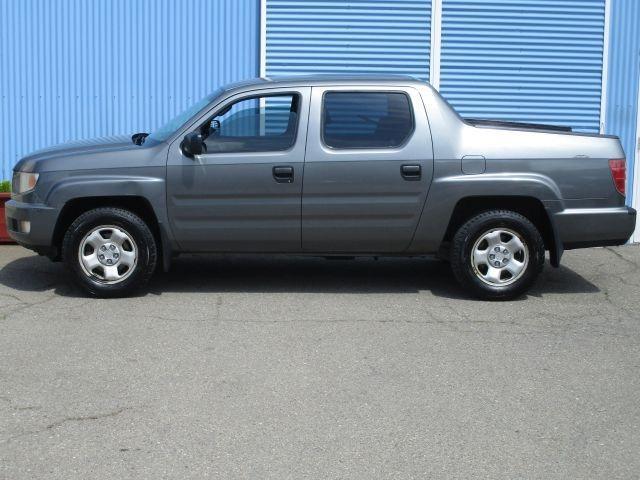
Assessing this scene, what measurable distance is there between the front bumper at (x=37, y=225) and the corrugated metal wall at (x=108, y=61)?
10.7ft

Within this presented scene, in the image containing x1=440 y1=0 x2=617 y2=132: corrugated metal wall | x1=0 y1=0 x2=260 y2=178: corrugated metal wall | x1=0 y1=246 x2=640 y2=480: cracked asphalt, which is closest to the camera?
x1=0 y1=246 x2=640 y2=480: cracked asphalt

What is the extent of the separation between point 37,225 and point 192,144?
4.69 feet

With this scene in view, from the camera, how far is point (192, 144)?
7.80 m

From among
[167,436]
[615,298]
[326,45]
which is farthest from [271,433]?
[326,45]

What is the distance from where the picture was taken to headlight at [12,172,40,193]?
8055mm

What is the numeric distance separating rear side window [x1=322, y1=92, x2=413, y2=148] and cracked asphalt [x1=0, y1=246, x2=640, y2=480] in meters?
1.30

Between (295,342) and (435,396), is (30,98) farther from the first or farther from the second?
(435,396)

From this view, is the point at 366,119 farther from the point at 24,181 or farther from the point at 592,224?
the point at 24,181

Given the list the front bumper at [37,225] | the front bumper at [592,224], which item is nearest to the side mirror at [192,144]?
the front bumper at [37,225]

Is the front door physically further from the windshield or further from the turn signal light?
the turn signal light

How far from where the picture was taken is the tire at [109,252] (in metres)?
7.95

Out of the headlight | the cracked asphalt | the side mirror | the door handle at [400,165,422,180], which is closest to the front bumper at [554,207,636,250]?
the cracked asphalt

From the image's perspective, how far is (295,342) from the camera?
6820mm

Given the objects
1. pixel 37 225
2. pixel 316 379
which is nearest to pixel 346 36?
pixel 37 225
